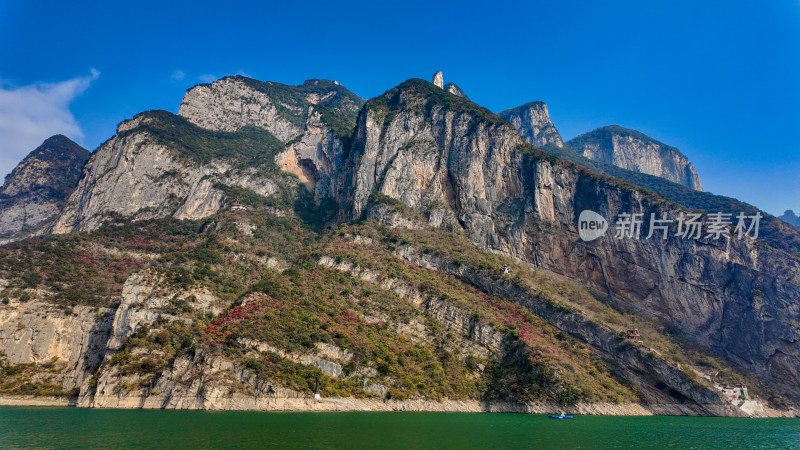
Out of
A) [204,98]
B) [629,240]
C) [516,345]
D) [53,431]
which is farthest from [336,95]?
[53,431]

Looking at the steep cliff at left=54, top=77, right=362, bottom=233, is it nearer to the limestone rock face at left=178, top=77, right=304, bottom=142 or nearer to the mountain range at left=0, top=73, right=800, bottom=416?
the limestone rock face at left=178, top=77, right=304, bottom=142

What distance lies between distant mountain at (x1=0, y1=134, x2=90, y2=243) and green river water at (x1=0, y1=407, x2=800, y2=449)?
117905 millimetres

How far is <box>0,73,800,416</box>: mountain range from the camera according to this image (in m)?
56.8

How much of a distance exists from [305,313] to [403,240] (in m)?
31.6

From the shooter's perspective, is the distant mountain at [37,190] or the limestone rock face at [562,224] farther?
the distant mountain at [37,190]

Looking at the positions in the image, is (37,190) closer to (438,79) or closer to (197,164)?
(197,164)

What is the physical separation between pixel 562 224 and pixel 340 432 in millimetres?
77030

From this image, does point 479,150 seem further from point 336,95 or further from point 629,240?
point 336,95

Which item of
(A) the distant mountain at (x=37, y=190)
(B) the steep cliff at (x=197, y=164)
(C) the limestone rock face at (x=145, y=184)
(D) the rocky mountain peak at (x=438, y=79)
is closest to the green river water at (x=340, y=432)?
(C) the limestone rock face at (x=145, y=184)

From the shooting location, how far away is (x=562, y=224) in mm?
97125

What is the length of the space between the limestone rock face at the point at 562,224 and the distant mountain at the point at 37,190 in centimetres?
9856

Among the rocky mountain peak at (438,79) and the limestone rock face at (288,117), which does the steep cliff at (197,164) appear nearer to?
the limestone rock face at (288,117)

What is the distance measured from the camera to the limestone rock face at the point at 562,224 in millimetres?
77688

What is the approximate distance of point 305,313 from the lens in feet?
201
